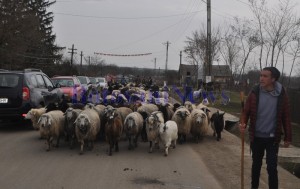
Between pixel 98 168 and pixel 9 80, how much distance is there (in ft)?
19.9

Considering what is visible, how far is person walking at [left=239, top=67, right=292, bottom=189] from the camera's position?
6.44 meters

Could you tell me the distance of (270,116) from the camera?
6.48m

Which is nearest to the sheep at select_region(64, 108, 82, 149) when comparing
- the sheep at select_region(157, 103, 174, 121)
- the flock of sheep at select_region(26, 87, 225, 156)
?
the flock of sheep at select_region(26, 87, 225, 156)

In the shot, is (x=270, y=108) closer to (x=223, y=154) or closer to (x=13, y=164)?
(x=223, y=154)

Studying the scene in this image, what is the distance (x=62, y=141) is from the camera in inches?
488

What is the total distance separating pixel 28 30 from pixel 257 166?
115ft

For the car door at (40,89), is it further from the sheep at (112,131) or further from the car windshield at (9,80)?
the sheep at (112,131)

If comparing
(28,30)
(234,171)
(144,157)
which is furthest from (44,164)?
(28,30)

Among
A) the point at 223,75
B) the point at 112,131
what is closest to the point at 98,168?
the point at 112,131

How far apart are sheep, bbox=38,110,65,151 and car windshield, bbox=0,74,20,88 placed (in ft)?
8.41

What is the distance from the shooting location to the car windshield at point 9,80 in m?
13.4

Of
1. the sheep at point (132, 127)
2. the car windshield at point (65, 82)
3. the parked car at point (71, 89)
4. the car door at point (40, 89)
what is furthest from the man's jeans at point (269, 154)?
the car windshield at point (65, 82)

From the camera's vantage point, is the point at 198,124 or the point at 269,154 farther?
the point at 198,124

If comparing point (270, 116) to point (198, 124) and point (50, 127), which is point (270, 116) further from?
point (198, 124)
